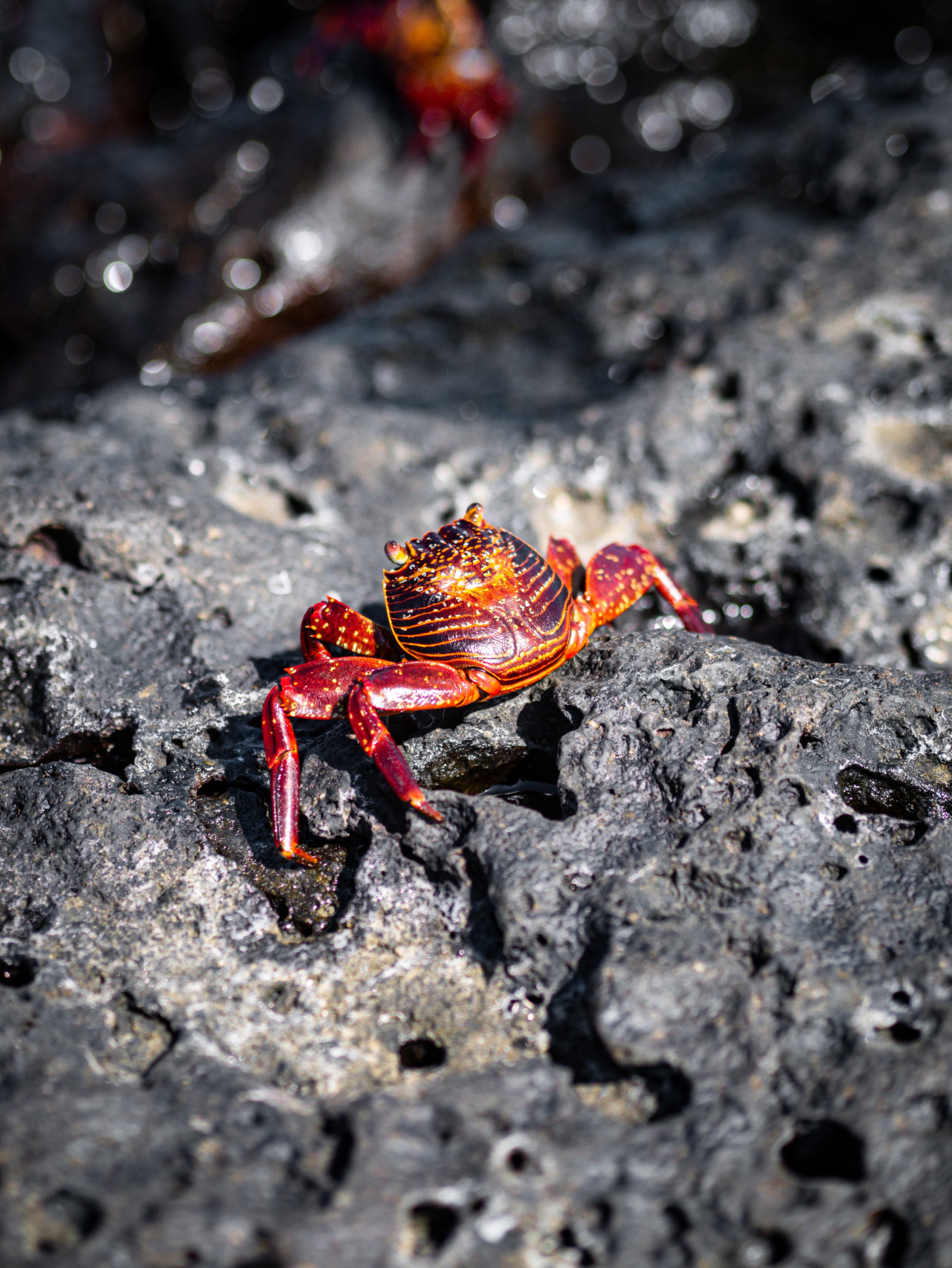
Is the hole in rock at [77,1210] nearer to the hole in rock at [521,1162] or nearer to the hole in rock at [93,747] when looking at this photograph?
the hole in rock at [521,1162]

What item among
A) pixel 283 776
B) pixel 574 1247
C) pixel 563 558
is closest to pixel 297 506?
pixel 563 558

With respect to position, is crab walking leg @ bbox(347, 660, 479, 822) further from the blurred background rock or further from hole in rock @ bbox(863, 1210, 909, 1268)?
the blurred background rock

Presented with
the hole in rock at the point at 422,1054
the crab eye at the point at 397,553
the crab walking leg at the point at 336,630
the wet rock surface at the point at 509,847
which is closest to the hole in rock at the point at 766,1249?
the wet rock surface at the point at 509,847

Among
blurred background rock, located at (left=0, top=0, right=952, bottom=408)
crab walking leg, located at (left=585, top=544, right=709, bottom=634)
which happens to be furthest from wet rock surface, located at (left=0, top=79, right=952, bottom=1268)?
A: blurred background rock, located at (left=0, top=0, right=952, bottom=408)

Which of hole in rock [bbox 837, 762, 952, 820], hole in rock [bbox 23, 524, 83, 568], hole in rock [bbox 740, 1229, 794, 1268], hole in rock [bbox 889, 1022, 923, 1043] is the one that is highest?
hole in rock [bbox 837, 762, 952, 820]

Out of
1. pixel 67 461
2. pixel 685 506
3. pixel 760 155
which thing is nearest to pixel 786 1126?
pixel 685 506
